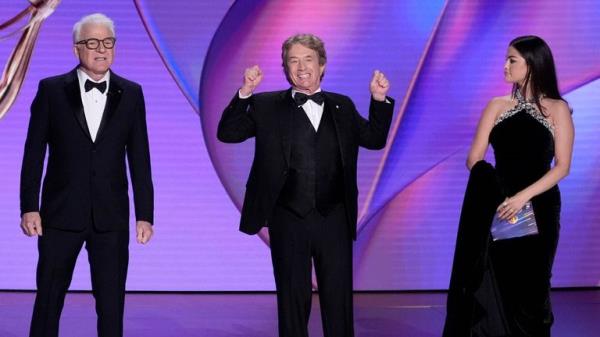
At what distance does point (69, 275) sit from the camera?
367cm

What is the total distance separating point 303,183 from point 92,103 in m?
0.88

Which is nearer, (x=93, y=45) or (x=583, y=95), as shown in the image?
(x=93, y=45)

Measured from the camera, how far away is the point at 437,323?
17.5 ft

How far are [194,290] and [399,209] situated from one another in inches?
56.8

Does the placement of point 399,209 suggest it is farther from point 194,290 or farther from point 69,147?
point 69,147

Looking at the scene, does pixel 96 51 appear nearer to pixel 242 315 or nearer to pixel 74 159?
pixel 74 159

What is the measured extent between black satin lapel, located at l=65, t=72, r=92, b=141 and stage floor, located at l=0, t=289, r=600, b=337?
161 cm

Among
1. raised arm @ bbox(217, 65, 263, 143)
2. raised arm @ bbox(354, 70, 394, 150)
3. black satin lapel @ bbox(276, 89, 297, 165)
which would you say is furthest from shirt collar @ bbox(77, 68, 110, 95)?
raised arm @ bbox(354, 70, 394, 150)

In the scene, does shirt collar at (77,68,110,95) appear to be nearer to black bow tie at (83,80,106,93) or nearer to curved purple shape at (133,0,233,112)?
black bow tie at (83,80,106,93)

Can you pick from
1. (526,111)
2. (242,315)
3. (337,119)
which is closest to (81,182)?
(337,119)

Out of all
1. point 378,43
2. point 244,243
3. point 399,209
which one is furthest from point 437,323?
point 378,43

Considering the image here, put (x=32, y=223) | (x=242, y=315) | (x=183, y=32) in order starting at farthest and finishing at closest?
(x=183, y=32)
(x=242, y=315)
(x=32, y=223)

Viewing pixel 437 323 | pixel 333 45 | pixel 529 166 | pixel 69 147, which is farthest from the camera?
pixel 333 45

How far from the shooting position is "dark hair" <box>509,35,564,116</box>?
401cm
